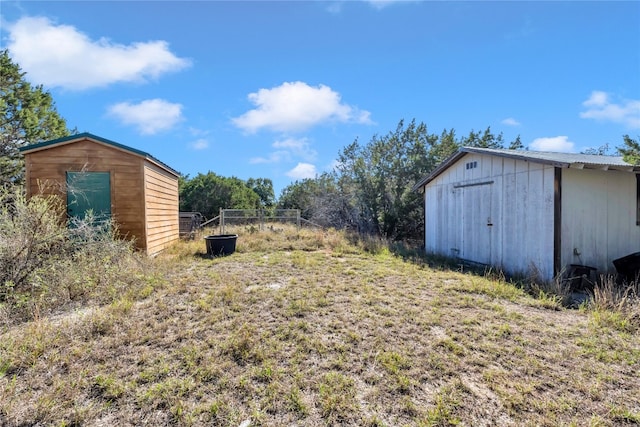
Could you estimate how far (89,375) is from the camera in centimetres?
232

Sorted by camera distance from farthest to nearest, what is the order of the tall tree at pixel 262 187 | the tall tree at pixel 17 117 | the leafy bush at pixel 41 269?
the tall tree at pixel 262 187 < the tall tree at pixel 17 117 < the leafy bush at pixel 41 269

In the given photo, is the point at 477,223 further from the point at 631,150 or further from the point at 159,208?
the point at 159,208

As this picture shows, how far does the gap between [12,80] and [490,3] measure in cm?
1850

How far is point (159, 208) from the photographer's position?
8203 mm

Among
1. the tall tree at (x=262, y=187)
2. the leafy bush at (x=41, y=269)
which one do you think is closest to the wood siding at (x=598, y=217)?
the leafy bush at (x=41, y=269)

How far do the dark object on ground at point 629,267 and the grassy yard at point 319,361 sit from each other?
2325 mm

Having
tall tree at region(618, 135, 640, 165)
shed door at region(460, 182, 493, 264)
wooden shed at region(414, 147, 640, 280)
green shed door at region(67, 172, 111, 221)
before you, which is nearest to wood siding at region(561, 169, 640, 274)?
wooden shed at region(414, 147, 640, 280)

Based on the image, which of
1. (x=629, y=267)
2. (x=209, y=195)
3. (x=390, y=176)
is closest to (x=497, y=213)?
(x=629, y=267)

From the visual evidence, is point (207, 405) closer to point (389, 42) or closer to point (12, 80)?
point (389, 42)

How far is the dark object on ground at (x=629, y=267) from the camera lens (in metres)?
5.12

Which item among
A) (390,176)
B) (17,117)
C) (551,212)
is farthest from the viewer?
(390,176)

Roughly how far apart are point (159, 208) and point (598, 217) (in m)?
10.2

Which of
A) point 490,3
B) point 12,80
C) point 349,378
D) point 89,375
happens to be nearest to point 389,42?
point 490,3

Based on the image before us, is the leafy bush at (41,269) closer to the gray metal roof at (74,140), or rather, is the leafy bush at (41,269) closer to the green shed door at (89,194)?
the green shed door at (89,194)
